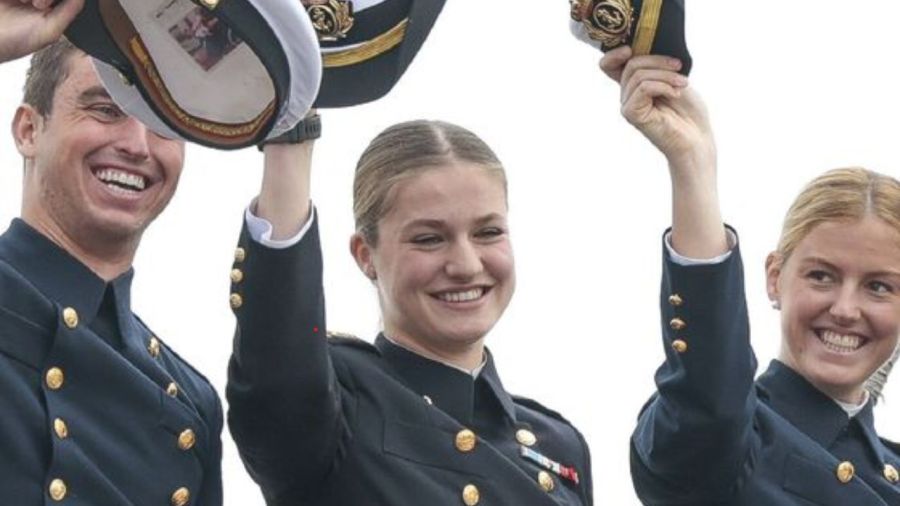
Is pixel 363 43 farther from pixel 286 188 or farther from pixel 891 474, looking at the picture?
pixel 891 474

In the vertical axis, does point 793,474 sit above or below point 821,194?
below

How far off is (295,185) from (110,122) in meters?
0.64

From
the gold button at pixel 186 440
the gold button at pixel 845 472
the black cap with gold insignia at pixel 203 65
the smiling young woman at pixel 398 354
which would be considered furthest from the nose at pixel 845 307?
the black cap with gold insignia at pixel 203 65

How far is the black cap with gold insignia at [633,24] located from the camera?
586cm

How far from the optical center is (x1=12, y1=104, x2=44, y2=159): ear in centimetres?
614

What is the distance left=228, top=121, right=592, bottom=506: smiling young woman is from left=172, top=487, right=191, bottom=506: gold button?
18 centimetres

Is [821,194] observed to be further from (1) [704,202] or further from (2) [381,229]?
(2) [381,229]

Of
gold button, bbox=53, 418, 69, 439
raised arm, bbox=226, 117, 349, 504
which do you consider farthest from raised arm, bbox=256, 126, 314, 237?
gold button, bbox=53, 418, 69, 439

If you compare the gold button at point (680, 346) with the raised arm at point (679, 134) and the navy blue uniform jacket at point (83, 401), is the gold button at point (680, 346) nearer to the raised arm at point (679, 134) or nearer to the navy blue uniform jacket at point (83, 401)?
the raised arm at point (679, 134)

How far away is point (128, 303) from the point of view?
6.07 metres

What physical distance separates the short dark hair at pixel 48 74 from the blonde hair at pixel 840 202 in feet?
7.11

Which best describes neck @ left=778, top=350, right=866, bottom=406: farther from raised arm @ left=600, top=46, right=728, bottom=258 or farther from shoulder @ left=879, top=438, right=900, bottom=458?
raised arm @ left=600, top=46, right=728, bottom=258

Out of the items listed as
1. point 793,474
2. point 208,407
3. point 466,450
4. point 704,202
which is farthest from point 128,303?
point 793,474

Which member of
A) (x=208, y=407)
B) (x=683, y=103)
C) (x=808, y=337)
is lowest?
(x=208, y=407)
